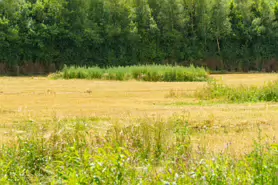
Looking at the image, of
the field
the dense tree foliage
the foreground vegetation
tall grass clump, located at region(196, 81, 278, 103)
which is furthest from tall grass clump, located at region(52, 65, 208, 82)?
the foreground vegetation

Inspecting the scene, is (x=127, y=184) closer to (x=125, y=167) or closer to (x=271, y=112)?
(x=125, y=167)

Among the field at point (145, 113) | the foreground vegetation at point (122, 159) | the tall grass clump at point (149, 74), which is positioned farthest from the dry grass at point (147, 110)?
the tall grass clump at point (149, 74)

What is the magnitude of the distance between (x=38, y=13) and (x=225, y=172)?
35309 mm

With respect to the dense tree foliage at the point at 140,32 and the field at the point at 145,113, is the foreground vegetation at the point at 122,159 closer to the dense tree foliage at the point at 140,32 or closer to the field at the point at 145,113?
the field at the point at 145,113

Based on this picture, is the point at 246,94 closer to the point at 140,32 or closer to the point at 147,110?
the point at 147,110

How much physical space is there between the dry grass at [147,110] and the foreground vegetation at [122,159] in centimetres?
91

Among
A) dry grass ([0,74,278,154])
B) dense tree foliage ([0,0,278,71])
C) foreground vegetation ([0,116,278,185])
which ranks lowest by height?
dry grass ([0,74,278,154])

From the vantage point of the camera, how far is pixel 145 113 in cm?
1125

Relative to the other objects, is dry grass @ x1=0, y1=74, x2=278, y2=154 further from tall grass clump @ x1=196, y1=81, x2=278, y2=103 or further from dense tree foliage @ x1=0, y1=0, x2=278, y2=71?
dense tree foliage @ x1=0, y1=0, x2=278, y2=71

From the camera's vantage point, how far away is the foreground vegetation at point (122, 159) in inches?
195

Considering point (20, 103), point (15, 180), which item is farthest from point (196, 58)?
point (15, 180)

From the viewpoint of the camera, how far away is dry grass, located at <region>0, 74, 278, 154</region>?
9704 millimetres

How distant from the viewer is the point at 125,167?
511cm

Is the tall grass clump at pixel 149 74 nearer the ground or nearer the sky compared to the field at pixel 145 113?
nearer the sky
